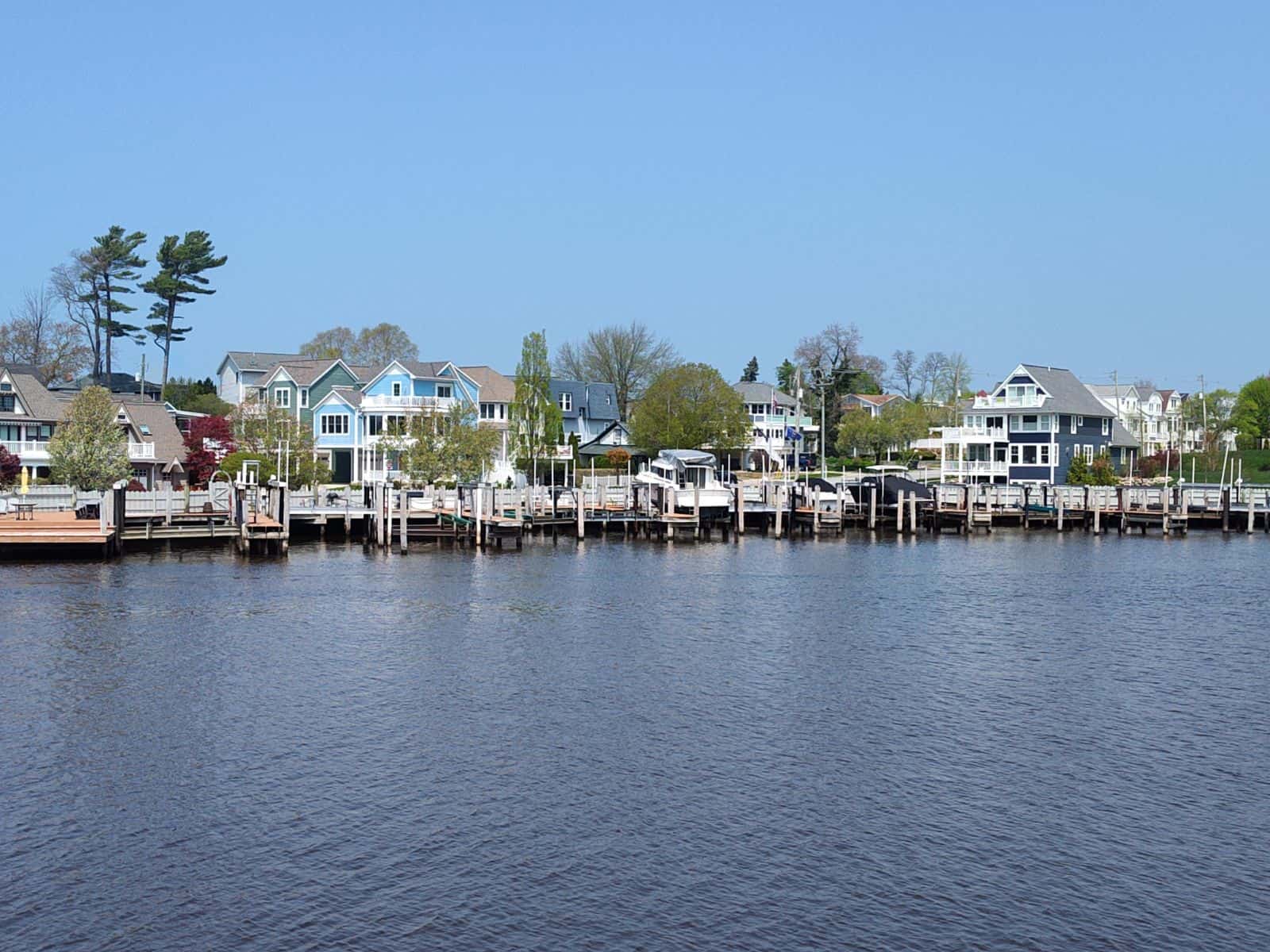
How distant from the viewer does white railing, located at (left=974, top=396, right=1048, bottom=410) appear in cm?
10875

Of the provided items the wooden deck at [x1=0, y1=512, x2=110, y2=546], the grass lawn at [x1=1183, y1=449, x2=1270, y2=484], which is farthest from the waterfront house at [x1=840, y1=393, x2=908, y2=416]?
the wooden deck at [x1=0, y1=512, x2=110, y2=546]

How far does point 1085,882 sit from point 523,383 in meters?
77.7

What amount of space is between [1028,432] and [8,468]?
2940 inches

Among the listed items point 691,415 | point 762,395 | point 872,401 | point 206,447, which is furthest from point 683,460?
point 872,401

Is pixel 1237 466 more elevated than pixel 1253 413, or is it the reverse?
pixel 1253 413

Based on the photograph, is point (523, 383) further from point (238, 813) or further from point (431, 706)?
point (238, 813)

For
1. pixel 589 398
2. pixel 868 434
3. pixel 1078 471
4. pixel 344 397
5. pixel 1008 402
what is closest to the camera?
pixel 344 397

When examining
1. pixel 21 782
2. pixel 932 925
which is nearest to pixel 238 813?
pixel 21 782

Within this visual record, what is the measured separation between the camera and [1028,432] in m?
109

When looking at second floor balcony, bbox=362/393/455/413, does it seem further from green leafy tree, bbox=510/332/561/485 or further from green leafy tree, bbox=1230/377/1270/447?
green leafy tree, bbox=1230/377/1270/447

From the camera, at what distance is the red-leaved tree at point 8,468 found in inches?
3004

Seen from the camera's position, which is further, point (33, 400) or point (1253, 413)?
point (1253, 413)

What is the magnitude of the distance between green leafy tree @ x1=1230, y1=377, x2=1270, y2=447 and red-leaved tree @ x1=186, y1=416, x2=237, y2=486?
10409 centimetres

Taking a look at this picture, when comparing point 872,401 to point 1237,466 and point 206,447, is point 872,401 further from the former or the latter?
point 206,447
